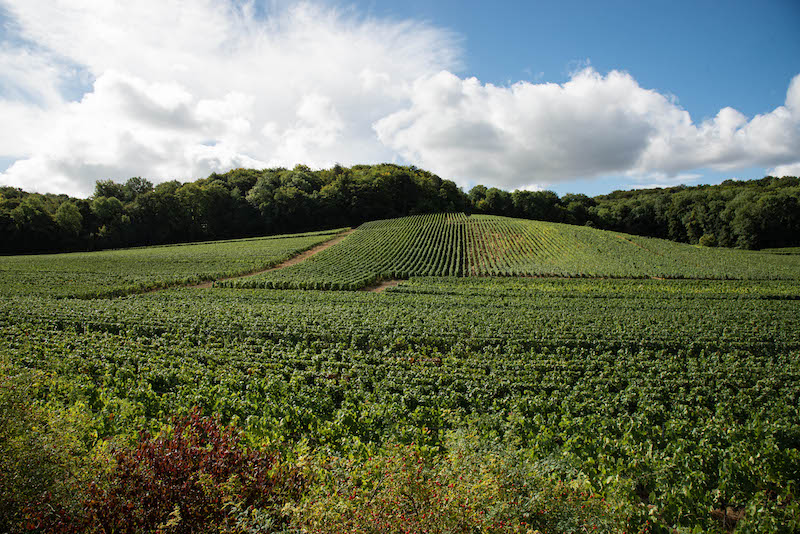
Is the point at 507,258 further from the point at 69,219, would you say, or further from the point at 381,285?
the point at 69,219

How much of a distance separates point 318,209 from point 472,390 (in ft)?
250

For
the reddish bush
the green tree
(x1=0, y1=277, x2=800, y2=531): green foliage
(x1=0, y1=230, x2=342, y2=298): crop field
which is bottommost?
(x1=0, y1=277, x2=800, y2=531): green foliage

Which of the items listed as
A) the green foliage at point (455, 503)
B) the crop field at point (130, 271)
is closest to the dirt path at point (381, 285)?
the crop field at point (130, 271)

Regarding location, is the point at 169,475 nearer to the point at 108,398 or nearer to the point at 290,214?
the point at 108,398

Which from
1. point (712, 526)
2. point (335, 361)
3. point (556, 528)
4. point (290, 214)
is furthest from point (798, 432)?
point (290, 214)

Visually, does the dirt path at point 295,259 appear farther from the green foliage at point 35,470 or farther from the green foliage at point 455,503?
the green foliage at point 455,503

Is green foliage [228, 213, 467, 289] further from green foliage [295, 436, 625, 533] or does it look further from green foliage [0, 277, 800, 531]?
green foliage [295, 436, 625, 533]

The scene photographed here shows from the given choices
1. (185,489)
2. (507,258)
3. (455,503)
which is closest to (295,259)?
(507,258)

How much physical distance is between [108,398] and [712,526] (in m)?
14.6

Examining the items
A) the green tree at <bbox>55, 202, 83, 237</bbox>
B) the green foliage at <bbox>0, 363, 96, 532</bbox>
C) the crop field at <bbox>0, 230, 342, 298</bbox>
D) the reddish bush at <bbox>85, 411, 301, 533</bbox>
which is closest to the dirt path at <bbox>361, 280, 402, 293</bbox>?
the crop field at <bbox>0, 230, 342, 298</bbox>

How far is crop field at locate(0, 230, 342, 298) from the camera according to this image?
29297 millimetres

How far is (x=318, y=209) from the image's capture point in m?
82.8

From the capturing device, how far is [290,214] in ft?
Answer: 266

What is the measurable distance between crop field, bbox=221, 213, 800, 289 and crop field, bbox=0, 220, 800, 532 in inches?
297
